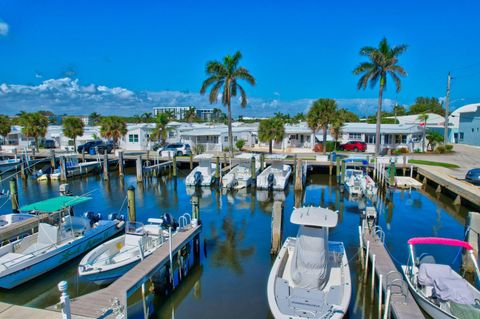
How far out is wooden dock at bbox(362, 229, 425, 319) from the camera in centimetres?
895

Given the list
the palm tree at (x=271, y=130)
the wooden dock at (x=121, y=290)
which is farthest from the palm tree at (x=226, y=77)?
the wooden dock at (x=121, y=290)

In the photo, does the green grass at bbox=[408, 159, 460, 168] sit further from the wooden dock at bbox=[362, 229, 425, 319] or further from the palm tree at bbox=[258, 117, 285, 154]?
the wooden dock at bbox=[362, 229, 425, 319]

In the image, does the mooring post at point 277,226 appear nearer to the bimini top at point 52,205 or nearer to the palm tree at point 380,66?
the bimini top at point 52,205

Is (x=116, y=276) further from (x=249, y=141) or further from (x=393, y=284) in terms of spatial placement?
(x=249, y=141)

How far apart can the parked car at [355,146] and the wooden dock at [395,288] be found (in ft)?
112

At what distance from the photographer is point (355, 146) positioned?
45.6 m

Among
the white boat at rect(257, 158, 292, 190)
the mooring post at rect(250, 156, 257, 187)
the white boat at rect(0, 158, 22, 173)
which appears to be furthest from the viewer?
the white boat at rect(0, 158, 22, 173)

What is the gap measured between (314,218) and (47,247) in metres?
10.6

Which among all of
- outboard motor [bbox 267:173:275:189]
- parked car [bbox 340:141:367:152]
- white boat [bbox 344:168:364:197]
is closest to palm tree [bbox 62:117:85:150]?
outboard motor [bbox 267:173:275:189]

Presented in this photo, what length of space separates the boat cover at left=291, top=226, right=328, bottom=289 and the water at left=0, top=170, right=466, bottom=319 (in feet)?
5.50

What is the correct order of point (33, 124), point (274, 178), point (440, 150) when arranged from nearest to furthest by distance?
point (274, 178)
point (440, 150)
point (33, 124)

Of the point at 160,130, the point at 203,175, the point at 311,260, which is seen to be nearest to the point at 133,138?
the point at 160,130

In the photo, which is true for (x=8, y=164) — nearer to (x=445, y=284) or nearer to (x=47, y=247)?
(x=47, y=247)

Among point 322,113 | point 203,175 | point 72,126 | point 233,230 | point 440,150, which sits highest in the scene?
point 322,113
